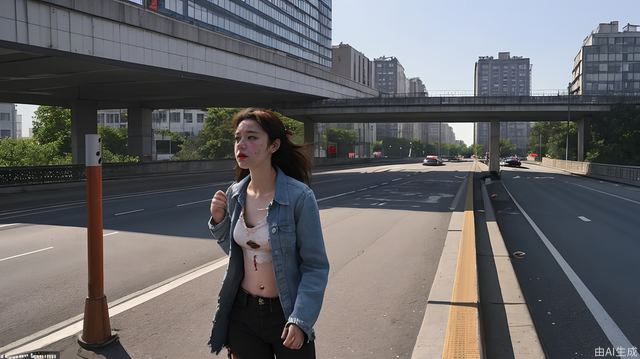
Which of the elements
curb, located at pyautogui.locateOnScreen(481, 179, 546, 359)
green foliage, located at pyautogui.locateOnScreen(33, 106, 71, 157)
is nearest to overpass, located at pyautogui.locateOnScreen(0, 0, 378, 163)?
curb, located at pyautogui.locateOnScreen(481, 179, 546, 359)

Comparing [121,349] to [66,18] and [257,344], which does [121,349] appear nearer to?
[257,344]

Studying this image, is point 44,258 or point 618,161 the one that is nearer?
point 44,258

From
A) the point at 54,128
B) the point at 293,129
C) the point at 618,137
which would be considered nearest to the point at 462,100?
the point at 618,137

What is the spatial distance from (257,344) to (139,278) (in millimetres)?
5078

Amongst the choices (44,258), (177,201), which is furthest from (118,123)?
(44,258)

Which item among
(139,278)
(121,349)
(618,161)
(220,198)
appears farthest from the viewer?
(618,161)

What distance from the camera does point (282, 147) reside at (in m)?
2.84

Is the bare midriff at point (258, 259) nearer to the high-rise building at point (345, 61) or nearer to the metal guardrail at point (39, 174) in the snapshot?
the metal guardrail at point (39, 174)

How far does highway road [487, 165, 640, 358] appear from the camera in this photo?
5.00 metres

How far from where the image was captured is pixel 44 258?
344 inches

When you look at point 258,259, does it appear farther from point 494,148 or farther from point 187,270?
point 494,148

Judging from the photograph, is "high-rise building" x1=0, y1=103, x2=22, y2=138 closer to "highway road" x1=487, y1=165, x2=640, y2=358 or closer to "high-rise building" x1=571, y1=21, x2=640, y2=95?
"highway road" x1=487, y1=165, x2=640, y2=358

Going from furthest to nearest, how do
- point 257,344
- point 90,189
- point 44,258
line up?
point 44,258
point 90,189
point 257,344

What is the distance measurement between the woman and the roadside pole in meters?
1.81
